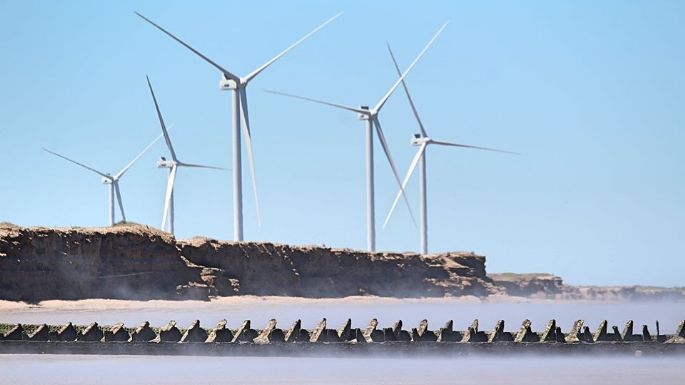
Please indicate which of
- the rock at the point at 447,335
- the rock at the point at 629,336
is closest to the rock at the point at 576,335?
the rock at the point at 629,336

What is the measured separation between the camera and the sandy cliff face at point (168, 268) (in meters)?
65.1

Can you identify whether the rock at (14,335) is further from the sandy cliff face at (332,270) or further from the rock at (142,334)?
Answer: the sandy cliff face at (332,270)

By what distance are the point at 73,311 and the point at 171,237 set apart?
15.9 metres

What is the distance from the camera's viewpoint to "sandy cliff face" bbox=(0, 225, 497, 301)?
214 feet

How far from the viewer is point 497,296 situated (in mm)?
115688

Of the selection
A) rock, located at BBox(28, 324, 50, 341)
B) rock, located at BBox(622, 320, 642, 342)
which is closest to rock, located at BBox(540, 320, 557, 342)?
rock, located at BBox(622, 320, 642, 342)

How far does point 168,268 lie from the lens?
74.2 metres

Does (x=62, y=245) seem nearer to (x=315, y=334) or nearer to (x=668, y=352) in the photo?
(x=315, y=334)

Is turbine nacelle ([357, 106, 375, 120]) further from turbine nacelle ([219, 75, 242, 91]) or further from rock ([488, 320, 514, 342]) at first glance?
rock ([488, 320, 514, 342])

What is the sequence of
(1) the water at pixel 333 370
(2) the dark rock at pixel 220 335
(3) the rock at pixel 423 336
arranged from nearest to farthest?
1. (1) the water at pixel 333 370
2. (2) the dark rock at pixel 220 335
3. (3) the rock at pixel 423 336

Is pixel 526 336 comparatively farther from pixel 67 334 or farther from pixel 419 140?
pixel 419 140

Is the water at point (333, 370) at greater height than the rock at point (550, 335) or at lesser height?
lesser

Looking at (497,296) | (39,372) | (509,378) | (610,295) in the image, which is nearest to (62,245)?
(39,372)

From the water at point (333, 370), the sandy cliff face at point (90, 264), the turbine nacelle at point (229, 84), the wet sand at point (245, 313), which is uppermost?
the turbine nacelle at point (229, 84)
